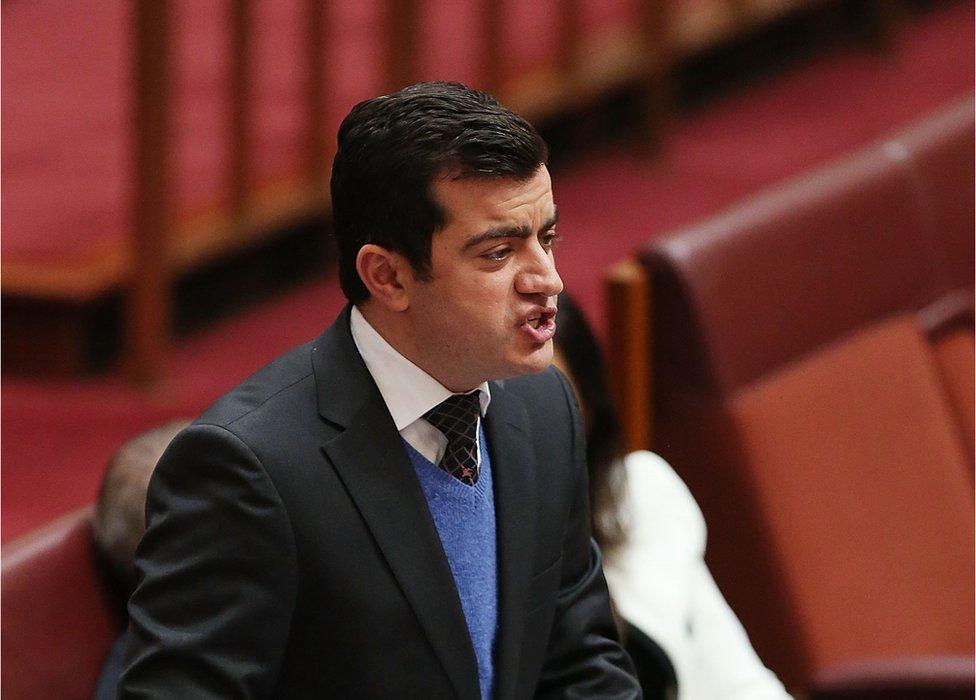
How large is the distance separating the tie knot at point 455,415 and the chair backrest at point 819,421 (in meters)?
0.43

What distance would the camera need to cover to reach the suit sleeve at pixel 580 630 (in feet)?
2.11

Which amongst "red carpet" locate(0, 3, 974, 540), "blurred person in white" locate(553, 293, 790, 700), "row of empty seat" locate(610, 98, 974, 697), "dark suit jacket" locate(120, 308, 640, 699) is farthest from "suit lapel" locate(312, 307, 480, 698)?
"red carpet" locate(0, 3, 974, 540)

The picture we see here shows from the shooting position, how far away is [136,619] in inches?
21.4

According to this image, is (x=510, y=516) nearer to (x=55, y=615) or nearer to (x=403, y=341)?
(x=403, y=341)

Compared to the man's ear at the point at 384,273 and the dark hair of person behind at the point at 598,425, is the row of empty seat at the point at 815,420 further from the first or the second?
the man's ear at the point at 384,273

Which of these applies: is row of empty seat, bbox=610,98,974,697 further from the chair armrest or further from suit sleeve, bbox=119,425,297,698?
suit sleeve, bbox=119,425,297,698

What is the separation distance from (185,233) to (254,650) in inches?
36.8

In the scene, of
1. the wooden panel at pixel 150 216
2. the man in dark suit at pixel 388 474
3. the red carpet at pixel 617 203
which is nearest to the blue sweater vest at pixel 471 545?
the man in dark suit at pixel 388 474

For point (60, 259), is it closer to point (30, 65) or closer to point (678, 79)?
point (30, 65)

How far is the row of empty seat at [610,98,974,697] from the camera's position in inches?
39.2

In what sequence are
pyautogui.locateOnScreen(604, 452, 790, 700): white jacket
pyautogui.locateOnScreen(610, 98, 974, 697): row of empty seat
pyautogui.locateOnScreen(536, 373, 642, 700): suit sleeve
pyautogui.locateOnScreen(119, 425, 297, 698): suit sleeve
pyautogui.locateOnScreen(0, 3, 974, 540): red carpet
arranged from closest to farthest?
pyautogui.locateOnScreen(119, 425, 297, 698): suit sleeve < pyautogui.locateOnScreen(536, 373, 642, 700): suit sleeve < pyautogui.locateOnScreen(604, 452, 790, 700): white jacket < pyautogui.locateOnScreen(610, 98, 974, 697): row of empty seat < pyautogui.locateOnScreen(0, 3, 974, 540): red carpet

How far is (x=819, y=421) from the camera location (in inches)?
41.1

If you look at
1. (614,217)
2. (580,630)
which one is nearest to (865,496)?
(580,630)

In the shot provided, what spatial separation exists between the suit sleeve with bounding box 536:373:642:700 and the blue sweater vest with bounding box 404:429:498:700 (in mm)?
46
